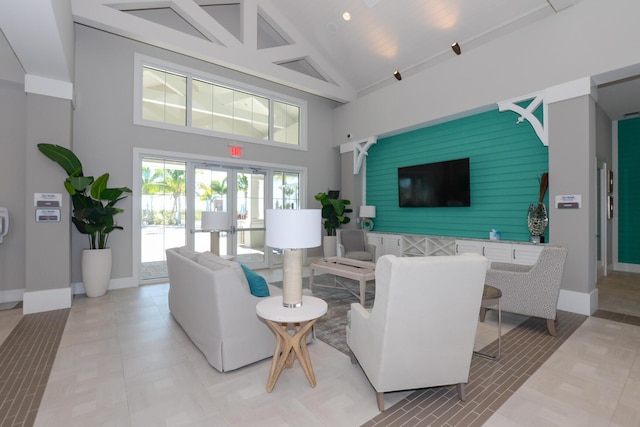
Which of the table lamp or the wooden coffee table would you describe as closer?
the wooden coffee table

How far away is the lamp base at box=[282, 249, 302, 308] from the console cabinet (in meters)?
3.83

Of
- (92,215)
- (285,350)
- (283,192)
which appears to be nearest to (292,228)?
(285,350)

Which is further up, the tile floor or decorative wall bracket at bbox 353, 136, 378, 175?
decorative wall bracket at bbox 353, 136, 378, 175

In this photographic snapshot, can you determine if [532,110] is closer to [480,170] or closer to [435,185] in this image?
[480,170]

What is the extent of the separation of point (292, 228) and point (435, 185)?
176 inches

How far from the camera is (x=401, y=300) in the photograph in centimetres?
177

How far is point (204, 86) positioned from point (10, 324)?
14.8 ft

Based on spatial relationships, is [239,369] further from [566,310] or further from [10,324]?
[566,310]

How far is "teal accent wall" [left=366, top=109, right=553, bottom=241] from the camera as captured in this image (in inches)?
187

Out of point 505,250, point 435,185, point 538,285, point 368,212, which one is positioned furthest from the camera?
point 368,212

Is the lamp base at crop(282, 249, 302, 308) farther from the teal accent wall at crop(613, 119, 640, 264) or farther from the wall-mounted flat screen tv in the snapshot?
the teal accent wall at crop(613, 119, 640, 264)

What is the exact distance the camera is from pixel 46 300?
12.8 feet

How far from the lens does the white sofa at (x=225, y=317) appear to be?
2387mm

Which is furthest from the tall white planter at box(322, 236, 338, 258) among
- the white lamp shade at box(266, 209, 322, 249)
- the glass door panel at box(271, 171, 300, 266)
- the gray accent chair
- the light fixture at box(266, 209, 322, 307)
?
the white lamp shade at box(266, 209, 322, 249)
